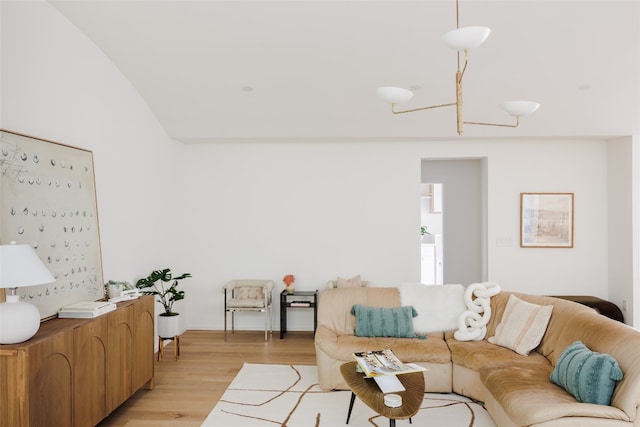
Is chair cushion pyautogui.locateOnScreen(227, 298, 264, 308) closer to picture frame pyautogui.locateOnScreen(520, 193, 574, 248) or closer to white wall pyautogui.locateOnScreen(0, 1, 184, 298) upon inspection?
white wall pyautogui.locateOnScreen(0, 1, 184, 298)

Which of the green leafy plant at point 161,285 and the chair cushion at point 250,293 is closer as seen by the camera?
the green leafy plant at point 161,285

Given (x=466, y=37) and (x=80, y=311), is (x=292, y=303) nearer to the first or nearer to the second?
(x=80, y=311)

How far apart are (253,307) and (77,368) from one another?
2817 mm

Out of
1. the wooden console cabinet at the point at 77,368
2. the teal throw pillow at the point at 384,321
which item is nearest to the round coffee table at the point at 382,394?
the teal throw pillow at the point at 384,321

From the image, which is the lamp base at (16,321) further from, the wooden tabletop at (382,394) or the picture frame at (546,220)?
the picture frame at (546,220)

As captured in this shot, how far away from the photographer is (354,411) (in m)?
3.54

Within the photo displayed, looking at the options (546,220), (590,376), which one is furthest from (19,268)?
(546,220)

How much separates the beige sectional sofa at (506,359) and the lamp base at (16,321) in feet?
7.60

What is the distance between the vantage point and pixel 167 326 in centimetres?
486

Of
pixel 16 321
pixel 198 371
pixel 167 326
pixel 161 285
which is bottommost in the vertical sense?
pixel 198 371

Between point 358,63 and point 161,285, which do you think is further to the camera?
point 161,285

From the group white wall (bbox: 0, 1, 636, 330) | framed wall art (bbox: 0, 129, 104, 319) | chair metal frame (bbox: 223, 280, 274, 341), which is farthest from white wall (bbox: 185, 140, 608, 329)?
framed wall art (bbox: 0, 129, 104, 319)

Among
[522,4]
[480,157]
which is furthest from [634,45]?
[480,157]

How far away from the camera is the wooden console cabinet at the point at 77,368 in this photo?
90.7 inches
